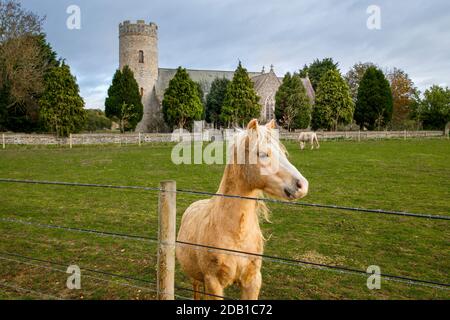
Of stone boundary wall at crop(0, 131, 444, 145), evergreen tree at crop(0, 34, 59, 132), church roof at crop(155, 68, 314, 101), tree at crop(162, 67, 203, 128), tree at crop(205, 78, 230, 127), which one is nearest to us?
stone boundary wall at crop(0, 131, 444, 145)

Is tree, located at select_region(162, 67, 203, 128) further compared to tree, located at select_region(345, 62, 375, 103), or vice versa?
tree, located at select_region(345, 62, 375, 103)

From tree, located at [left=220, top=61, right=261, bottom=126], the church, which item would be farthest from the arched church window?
tree, located at [left=220, top=61, right=261, bottom=126]

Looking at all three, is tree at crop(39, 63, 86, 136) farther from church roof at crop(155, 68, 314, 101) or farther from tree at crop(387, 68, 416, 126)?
tree at crop(387, 68, 416, 126)

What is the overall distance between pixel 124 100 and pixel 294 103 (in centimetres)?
1964

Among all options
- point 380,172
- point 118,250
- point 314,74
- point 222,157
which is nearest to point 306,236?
point 118,250

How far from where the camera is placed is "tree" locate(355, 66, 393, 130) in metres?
38.9

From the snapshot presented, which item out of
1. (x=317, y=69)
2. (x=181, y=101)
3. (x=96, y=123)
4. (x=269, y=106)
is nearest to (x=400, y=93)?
(x=317, y=69)

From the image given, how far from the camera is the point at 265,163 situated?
96.0 inches

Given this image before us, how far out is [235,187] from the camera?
2.70 meters

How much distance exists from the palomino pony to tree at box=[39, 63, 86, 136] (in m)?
28.2

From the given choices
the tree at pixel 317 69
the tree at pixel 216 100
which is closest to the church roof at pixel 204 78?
the tree at pixel 216 100

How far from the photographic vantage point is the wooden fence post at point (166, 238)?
2598mm
